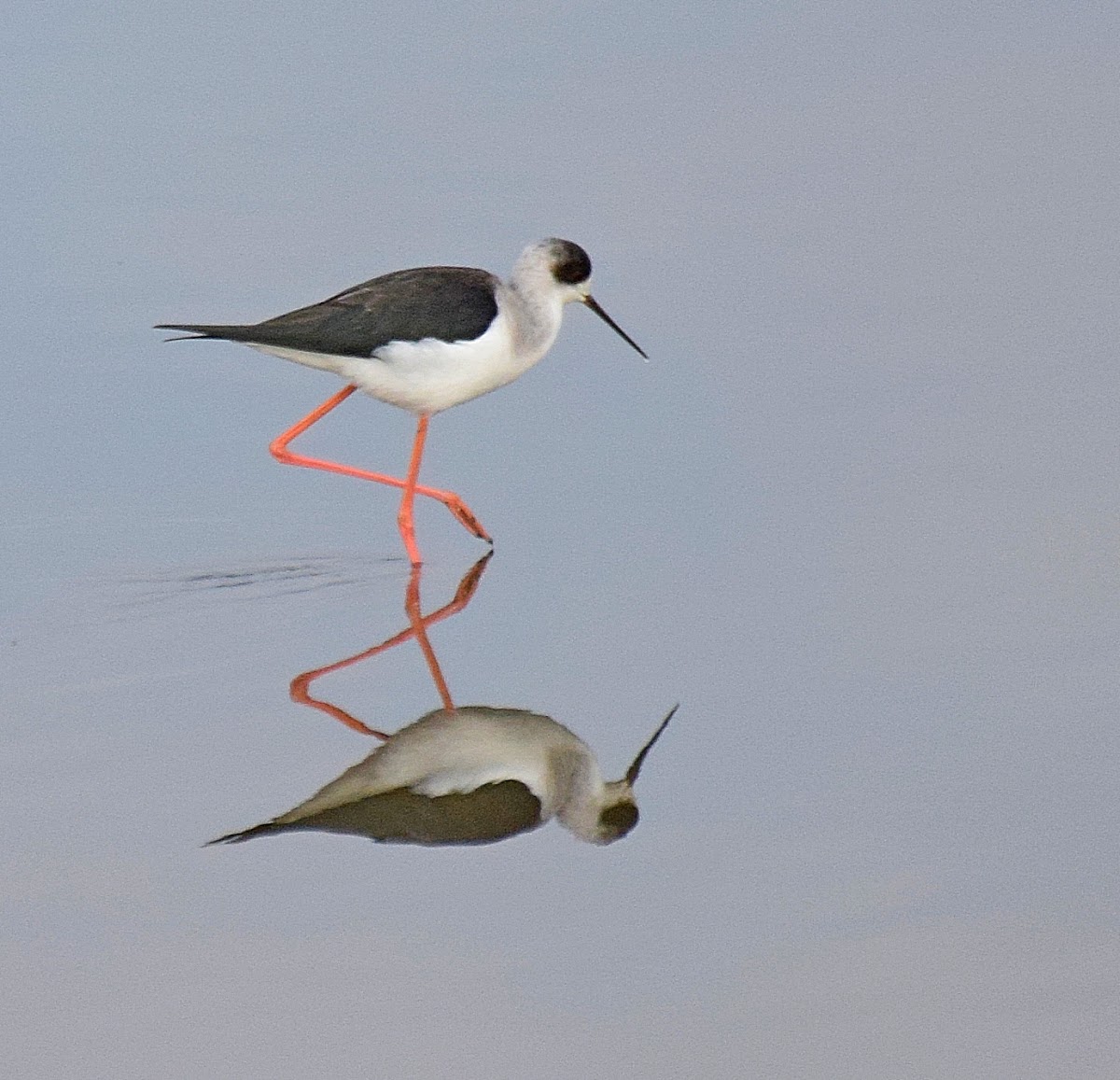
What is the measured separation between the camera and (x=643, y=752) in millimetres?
4977

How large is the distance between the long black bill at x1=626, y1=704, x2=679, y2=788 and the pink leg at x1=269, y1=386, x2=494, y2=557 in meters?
1.44

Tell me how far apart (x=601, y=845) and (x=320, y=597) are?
63.2 inches

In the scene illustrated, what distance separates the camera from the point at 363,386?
6.52m

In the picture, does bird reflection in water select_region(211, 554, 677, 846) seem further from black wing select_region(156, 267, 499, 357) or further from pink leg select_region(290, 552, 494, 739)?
black wing select_region(156, 267, 499, 357)

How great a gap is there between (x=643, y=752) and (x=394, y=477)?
2.06 metres

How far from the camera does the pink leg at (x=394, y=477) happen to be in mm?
6477

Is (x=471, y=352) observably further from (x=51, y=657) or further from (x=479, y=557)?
(x=51, y=657)

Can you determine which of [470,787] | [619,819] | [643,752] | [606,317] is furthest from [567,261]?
[619,819]

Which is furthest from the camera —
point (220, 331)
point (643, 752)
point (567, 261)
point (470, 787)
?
point (567, 261)

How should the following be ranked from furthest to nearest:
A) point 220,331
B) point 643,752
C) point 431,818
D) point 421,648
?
point 220,331 → point 421,648 → point 643,752 → point 431,818

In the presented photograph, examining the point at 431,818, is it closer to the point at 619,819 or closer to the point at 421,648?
the point at 619,819

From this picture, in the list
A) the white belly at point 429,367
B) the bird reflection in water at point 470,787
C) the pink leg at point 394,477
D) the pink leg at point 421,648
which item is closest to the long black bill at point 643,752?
the bird reflection in water at point 470,787

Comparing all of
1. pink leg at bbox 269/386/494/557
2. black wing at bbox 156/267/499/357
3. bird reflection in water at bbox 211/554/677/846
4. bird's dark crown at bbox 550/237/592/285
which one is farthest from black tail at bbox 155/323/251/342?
bird reflection in water at bbox 211/554/677/846

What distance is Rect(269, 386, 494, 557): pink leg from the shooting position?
6477mm
